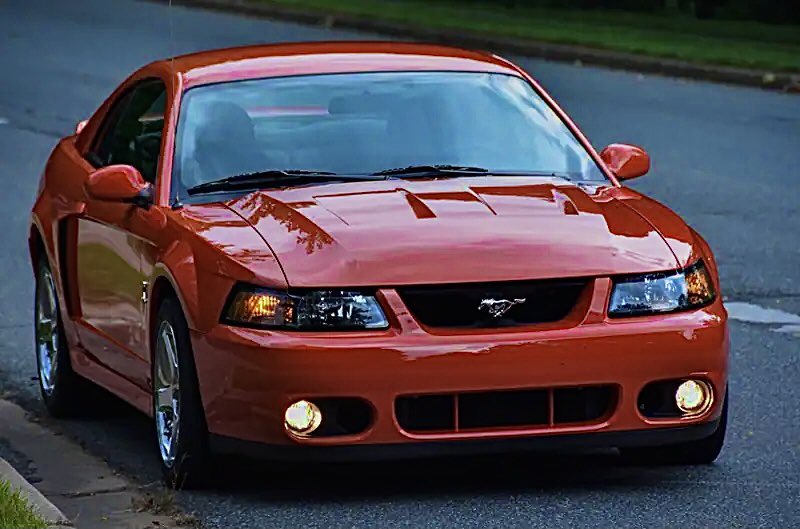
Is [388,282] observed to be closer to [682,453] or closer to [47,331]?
[682,453]

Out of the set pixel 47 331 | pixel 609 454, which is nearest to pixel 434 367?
pixel 609 454

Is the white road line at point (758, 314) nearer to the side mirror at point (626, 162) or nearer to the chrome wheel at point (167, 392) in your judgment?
the side mirror at point (626, 162)

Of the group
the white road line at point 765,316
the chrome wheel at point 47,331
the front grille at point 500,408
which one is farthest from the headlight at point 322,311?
the white road line at point 765,316

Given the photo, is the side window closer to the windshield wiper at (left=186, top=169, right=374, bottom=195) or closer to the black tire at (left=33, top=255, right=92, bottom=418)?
the windshield wiper at (left=186, top=169, right=374, bottom=195)

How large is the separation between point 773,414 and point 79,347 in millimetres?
2654

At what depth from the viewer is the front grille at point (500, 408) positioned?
6254mm

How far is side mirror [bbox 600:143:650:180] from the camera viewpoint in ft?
25.0

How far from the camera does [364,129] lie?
24.4ft

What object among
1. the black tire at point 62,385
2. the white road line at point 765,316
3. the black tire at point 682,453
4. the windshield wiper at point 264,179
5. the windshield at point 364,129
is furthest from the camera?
the white road line at point 765,316

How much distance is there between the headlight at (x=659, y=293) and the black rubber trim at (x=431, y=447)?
0.38 m

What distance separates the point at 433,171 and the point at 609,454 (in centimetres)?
115

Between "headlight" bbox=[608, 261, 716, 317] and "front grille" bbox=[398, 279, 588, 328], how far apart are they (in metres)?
0.18

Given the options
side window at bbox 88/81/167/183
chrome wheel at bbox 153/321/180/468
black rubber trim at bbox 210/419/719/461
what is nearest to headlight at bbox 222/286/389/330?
black rubber trim at bbox 210/419/719/461

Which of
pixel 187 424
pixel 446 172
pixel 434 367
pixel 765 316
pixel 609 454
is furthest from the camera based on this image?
pixel 765 316
